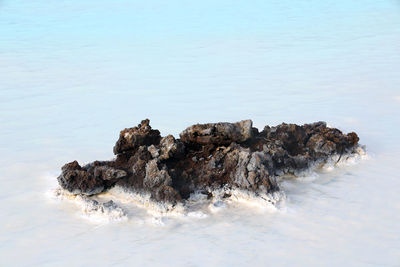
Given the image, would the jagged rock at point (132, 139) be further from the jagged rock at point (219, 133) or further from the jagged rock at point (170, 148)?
the jagged rock at point (219, 133)

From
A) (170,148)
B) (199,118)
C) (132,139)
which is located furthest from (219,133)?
(199,118)

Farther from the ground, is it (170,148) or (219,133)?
(219,133)

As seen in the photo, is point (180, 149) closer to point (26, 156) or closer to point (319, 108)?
point (26, 156)

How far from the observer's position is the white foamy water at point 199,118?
3.78 metres

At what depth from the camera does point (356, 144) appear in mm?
5203

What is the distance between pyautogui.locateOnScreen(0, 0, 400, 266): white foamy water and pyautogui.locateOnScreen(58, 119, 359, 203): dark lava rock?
125 millimetres

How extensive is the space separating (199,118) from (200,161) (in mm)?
1927

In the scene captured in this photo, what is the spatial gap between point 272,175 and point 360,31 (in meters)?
8.34

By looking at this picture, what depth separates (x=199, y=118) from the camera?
21.4ft

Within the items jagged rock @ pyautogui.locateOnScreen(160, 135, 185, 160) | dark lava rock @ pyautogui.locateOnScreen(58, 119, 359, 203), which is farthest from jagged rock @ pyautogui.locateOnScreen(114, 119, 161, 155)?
jagged rock @ pyautogui.locateOnScreen(160, 135, 185, 160)

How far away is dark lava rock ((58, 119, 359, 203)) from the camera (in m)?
4.34

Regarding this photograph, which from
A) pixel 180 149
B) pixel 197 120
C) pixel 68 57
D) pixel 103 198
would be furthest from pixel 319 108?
pixel 68 57

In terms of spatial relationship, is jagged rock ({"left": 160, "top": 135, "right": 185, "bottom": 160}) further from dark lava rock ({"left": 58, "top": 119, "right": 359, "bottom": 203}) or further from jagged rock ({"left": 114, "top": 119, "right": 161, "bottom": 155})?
jagged rock ({"left": 114, "top": 119, "right": 161, "bottom": 155})

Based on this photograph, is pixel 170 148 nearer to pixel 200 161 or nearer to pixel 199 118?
pixel 200 161
